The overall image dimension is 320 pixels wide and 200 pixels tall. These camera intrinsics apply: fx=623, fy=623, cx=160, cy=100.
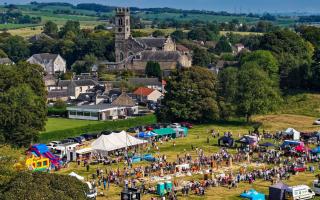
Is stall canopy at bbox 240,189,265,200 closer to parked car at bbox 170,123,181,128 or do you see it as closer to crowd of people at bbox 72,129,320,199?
crowd of people at bbox 72,129,320,199

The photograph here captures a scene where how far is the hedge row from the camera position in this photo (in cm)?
5403

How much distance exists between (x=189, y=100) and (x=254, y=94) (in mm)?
6274

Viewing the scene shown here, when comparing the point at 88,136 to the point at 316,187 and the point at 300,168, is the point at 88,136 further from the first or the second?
the point at 316,187

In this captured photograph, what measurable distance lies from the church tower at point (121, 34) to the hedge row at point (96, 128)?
5340 cm

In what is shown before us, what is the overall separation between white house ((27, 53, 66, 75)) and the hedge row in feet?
176

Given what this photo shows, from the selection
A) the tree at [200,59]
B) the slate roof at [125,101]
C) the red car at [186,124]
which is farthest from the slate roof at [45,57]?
the red car at [186,124]

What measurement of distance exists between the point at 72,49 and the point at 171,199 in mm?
97637

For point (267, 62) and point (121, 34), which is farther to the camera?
point (121, 34)

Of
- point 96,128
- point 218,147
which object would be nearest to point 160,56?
point 96,128

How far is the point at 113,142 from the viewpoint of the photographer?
4747 cm

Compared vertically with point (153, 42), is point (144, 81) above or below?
below

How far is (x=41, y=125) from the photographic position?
50.2 m

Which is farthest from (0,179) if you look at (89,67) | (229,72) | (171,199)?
(89,67)

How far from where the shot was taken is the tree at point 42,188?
25.4m
